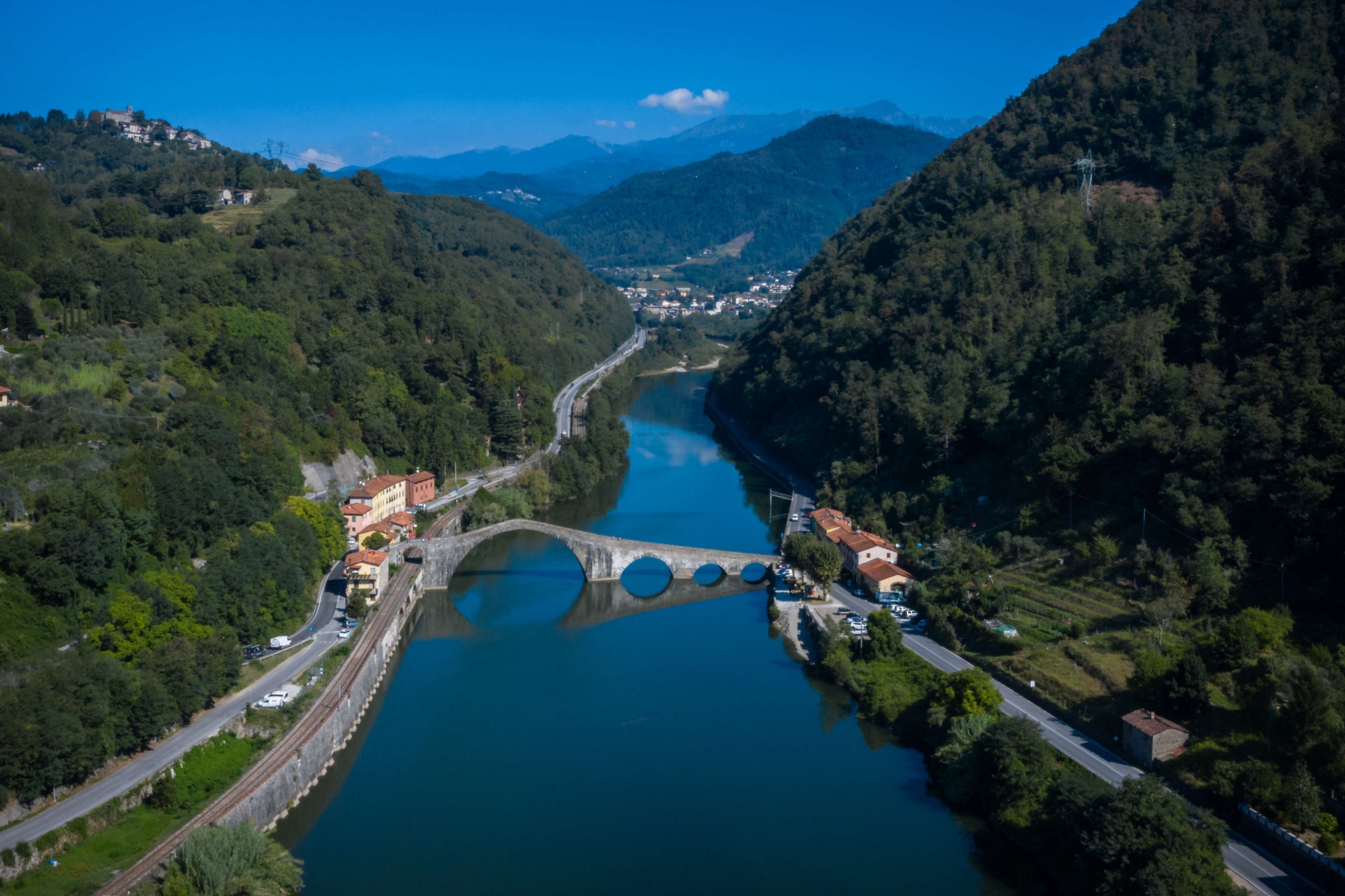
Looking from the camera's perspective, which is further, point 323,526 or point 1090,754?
point 323,526

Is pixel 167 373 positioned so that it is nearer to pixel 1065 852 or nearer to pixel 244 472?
pixel 244 472

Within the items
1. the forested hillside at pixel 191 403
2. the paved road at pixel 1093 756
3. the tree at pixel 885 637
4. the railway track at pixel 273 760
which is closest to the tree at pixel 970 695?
the paved road at pixel 1093 756

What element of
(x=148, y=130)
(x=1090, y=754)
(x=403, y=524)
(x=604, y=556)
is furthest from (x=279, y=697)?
(x=148, y=130)

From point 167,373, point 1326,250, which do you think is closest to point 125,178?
point 167,373

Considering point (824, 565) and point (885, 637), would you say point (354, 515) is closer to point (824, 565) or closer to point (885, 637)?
point (824, 565)

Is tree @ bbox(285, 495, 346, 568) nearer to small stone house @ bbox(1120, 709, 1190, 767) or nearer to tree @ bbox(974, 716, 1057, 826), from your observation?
tree @ bbox(974, 716, 1057, 826)
